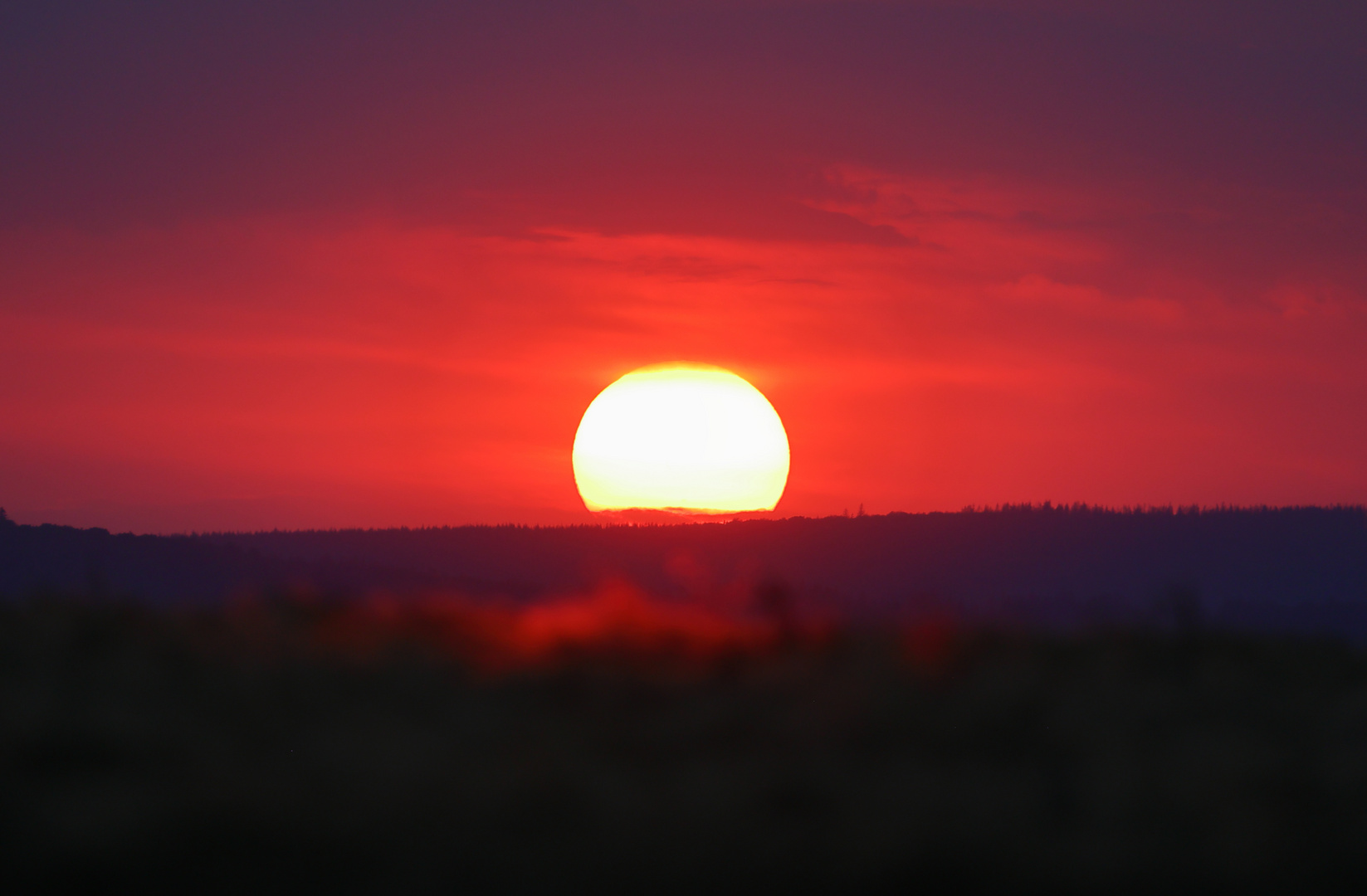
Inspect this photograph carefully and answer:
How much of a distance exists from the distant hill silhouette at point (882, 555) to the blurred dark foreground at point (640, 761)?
104 feet

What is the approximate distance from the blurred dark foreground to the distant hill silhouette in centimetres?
3175

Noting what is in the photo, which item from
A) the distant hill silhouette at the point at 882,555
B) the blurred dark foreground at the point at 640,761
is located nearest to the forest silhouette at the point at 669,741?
the blurred dark foreground at the point at 640,761

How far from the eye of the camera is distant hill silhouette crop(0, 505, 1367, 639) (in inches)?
1972

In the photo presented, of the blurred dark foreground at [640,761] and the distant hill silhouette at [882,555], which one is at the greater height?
the distant hill silhouette at [882,555]

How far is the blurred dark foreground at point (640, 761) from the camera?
6.37 metres

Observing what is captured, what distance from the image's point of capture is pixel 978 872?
6.49m

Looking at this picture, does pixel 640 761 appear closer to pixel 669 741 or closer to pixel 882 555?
pixel 669 741

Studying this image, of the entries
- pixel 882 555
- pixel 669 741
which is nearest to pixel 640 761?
pixel 669 741

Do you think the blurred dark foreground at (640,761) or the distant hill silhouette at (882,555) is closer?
the blurred dark foreground at (640,761)

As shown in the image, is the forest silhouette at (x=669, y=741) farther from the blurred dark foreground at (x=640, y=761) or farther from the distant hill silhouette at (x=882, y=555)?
the distant hill silhouette at (x=882, y=555)

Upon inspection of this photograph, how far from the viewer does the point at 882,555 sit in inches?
2292

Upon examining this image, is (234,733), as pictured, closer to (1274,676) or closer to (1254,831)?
(1254,831)

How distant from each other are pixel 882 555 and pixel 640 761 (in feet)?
168

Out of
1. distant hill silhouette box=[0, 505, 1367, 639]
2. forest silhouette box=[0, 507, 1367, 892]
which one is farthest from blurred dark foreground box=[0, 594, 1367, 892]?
distant hill silhouette box=[0, 505, 1367, 639]
